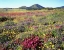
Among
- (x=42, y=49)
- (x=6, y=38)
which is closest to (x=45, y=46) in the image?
(x=42, y=49)

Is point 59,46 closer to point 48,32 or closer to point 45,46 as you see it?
point 45,46

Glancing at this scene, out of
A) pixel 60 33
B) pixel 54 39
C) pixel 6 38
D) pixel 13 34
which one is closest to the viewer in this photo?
pixel 54 39

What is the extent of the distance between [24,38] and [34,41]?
1.38m

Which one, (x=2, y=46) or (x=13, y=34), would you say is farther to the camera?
(x=13, y=34)

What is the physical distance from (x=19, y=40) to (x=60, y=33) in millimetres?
3373

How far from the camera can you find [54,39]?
16188 millimetres

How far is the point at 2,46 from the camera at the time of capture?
17016 mm

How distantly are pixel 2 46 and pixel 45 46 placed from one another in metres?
3.53

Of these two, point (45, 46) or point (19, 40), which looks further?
point (19, 40)

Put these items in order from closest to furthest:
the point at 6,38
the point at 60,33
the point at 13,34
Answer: the point at 60,33
the point at 6,38
the point at 13,34

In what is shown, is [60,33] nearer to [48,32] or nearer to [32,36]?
[48,32]

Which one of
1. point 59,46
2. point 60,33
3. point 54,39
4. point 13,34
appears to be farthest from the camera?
point 13,34

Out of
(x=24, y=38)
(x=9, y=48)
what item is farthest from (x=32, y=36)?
(x=9, y=48)

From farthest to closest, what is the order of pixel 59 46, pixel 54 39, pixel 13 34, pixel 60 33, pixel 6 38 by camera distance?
pixel 13 34 < pixel 6 38 < pixel 60 33 < pixel 54 39 < pixel 59 46
